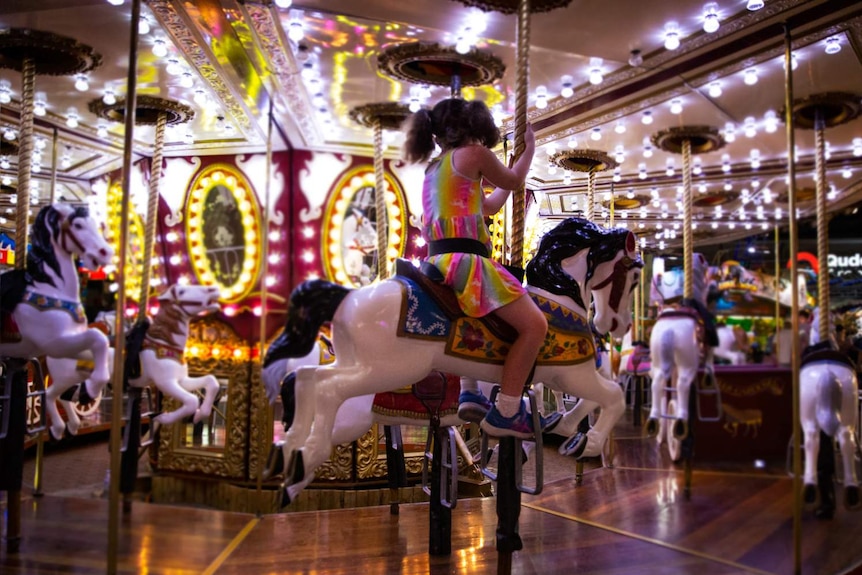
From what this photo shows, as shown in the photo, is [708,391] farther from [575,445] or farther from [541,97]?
[541,97]

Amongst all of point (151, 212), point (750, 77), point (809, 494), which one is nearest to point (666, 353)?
point (809, 494)

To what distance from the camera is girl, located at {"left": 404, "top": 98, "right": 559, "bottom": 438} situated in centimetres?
243

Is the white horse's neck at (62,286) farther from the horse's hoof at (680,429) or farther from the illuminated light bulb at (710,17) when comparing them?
the illuminated light bulb at (710,17)

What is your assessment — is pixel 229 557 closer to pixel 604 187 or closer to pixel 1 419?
pixel 1 419

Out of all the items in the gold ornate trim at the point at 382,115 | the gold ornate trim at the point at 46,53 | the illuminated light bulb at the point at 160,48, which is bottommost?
the gold ornate trim at the point at 382,115

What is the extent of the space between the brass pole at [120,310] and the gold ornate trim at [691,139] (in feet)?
7.10

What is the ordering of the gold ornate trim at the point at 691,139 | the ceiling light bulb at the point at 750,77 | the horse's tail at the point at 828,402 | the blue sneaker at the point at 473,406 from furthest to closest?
the ceiling light bulb at the point at 750,77 → the gold ornate trim at the point at 691,139 → the blue sneaker at the point at 473,406 → the horse's tail at the point at 828,402

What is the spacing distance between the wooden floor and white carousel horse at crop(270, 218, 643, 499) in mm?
295

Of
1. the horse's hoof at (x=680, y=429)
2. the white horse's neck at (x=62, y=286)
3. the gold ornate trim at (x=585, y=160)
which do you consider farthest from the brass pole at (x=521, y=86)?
the white horse's neck at (x=62, y=286)

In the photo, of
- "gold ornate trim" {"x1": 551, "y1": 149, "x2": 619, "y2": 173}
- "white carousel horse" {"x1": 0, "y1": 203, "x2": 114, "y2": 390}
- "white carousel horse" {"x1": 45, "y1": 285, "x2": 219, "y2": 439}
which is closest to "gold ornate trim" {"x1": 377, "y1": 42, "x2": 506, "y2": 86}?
"gold ornate trim" {"x1": 551, "y1": 149, "x2": 619, "y2": 173}

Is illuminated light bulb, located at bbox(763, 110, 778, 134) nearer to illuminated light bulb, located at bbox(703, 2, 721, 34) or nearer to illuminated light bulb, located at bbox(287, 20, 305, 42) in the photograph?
illuminated light bulb, located at bbox(703, 2, 721, 34)

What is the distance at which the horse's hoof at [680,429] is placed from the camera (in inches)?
102

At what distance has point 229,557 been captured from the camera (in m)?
2.45

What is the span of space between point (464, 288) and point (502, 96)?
102cm
